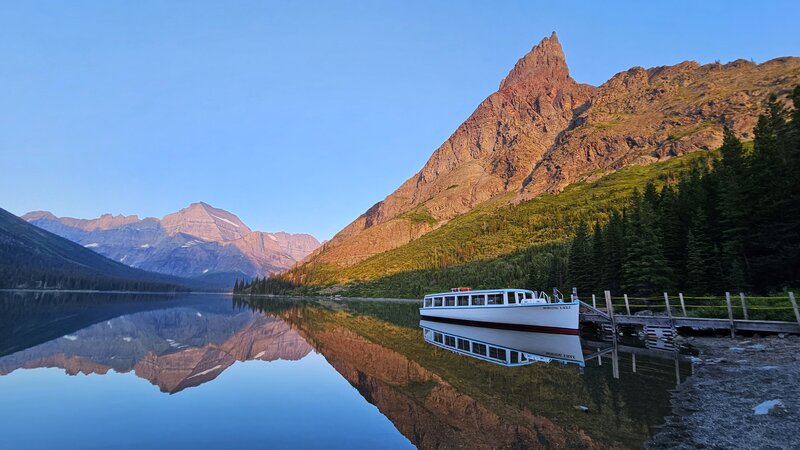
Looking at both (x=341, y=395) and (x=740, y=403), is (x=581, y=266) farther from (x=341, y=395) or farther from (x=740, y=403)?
(x=341, y=395)

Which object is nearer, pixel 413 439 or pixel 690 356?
pixel 413 439

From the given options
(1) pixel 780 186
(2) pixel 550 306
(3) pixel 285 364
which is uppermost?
(1) pixel 780 186

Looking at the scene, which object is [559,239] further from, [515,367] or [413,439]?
[413,439]

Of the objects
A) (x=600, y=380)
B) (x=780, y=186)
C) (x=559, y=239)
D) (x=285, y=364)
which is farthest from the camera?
(x=559, y=239)

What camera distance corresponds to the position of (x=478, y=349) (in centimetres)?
3550

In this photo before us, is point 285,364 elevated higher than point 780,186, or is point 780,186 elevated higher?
point 780,186

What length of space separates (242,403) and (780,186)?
52.4m

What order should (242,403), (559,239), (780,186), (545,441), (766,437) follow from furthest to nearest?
(559,239) < (780,186) < (242,403) < (545,441) < (766,437)

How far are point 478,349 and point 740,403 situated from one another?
20360 mm

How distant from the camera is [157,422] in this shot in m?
16.9

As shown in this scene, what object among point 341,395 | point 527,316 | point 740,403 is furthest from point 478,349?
point 740,403

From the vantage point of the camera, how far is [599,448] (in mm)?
12953

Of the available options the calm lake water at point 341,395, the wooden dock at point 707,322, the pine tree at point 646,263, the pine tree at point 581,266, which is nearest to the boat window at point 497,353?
the calm lake water at point 341,395

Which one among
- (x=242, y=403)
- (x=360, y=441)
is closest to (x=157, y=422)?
(x=242, y=403)
